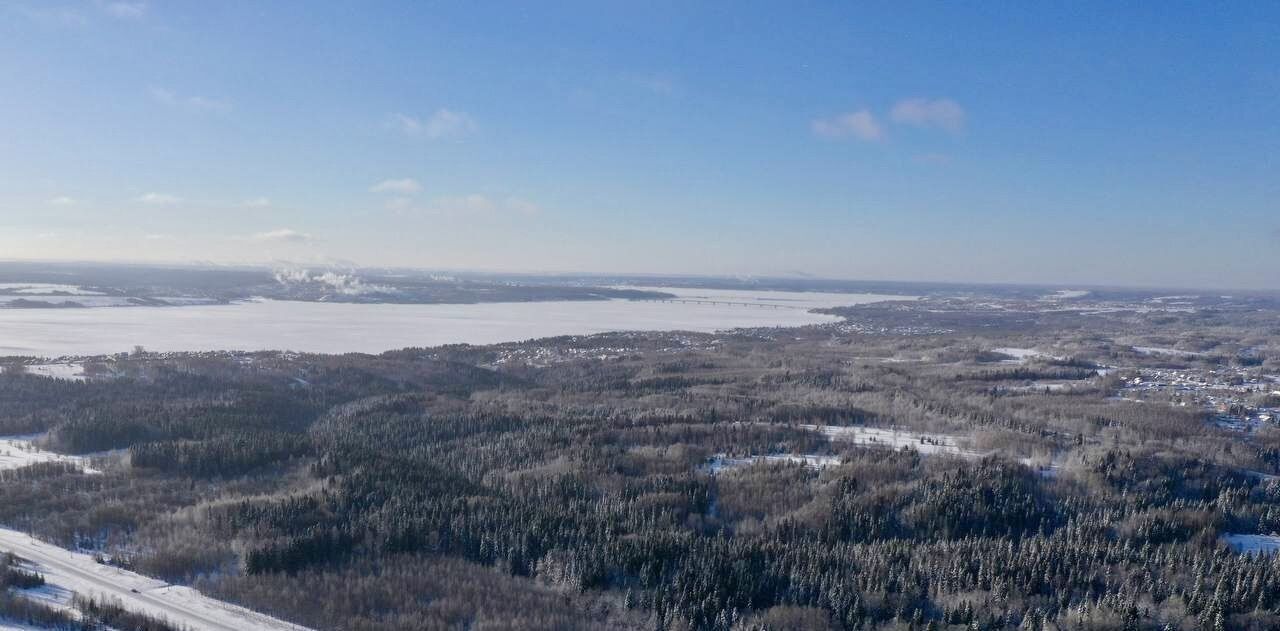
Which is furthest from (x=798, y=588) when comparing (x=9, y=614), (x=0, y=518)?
(x=0, y=518)

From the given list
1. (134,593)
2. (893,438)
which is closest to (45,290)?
(134,593)

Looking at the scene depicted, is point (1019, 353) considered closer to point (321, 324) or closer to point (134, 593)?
point (134, 593)

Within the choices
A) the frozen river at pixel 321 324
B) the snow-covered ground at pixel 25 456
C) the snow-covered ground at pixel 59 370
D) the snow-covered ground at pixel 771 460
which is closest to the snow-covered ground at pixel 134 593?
the snow-covered ground at pixel 25 456

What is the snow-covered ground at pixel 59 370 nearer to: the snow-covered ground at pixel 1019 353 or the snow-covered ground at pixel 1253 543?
the snow-covered ground at pixel 1253 543

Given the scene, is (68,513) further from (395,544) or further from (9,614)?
(395,544)

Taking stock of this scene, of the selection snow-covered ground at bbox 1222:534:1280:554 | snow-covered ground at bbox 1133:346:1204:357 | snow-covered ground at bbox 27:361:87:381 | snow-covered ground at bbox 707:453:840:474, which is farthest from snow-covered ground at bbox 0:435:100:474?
snow-covered ground at bbox 1133:346:1204:357

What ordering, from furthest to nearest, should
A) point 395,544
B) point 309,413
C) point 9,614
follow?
point 309,413, point 395,544, point 9,614
